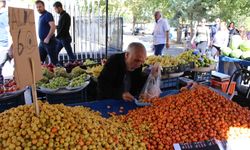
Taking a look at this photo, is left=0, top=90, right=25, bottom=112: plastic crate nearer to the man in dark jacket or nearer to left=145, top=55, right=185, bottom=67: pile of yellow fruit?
the man in dark jacket

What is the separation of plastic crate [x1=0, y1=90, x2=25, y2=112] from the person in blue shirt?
2.39 m

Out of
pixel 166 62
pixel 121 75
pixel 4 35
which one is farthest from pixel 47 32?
pixel 121 75

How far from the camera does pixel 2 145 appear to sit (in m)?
1.12

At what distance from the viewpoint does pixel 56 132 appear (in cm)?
116

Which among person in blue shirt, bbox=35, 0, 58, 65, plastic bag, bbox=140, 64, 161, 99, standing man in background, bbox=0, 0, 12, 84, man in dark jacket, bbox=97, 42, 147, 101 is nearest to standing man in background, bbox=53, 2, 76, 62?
person in blue shirt, bbox=35, 0, 58, 65

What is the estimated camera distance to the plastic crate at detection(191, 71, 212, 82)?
4.38 m

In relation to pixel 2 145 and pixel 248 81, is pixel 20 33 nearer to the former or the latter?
pixel 2 145

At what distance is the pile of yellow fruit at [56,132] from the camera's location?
3.65 feet

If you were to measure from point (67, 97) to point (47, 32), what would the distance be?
242 cm

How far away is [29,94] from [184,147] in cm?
255

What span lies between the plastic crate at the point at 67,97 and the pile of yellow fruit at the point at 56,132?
5.53 feet

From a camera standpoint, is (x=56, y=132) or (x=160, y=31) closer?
(x=56, y=132)

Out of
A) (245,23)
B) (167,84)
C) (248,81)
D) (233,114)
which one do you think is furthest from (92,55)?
(245,23)

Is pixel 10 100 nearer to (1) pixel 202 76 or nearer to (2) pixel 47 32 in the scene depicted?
(2) pixel 47 32
